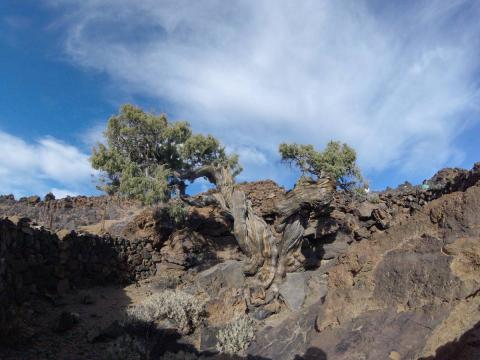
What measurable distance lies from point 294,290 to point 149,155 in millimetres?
10365

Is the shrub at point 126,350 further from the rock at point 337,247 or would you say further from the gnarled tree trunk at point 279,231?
the rock at point 337,247

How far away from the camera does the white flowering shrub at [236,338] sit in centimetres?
729

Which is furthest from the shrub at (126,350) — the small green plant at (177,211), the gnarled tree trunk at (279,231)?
the small green plant at (177,211)

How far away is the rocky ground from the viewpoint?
16.1 feet

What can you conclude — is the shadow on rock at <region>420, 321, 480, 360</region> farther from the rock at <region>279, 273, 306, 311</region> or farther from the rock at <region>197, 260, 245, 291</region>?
the rock at <region>197, 260, 245, 291</region>

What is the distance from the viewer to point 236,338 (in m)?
7.40

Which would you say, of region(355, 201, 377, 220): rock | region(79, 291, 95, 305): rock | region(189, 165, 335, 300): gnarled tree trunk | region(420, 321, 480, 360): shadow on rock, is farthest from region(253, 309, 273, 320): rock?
region(420, 321, 480, 360): shadow on rock

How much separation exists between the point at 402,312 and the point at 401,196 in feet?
30.2

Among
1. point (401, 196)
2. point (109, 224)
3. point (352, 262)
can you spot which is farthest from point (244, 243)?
point (109, 224)

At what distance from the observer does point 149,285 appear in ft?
45.7

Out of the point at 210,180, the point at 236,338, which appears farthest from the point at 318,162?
the point at 236,338

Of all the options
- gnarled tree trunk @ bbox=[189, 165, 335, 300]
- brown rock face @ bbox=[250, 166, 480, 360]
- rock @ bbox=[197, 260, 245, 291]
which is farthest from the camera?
rock @ bbox=[197, 260, 245, 291]

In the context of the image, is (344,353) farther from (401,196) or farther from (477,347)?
(401,196)

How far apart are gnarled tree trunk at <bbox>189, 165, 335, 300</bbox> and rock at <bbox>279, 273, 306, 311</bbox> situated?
44 centimetres
